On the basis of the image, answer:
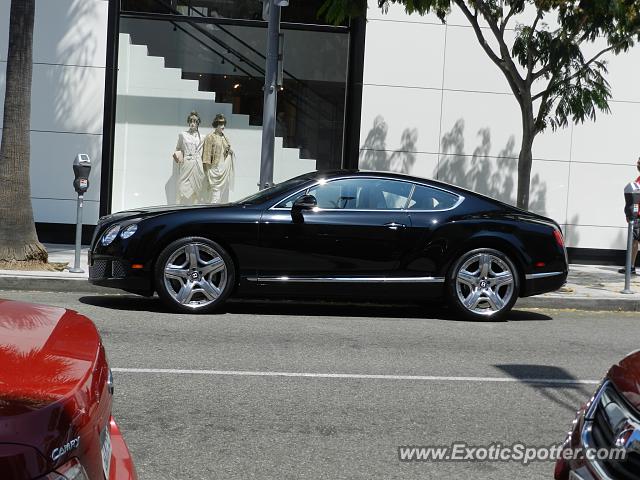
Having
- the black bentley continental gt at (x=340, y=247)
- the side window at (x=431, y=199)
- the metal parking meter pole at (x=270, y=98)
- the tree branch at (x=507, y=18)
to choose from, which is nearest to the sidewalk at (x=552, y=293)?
the black bentley continental gt at (x=340, y=247)

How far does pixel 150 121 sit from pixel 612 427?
46.1 feet

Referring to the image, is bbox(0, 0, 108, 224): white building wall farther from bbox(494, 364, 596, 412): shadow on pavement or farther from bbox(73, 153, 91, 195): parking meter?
bbox(494, 364, 596, 412): shadow on pavement

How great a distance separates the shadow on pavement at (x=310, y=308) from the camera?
10.0 m

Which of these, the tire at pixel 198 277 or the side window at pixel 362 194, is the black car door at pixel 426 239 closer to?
the side window at pixel 362 194

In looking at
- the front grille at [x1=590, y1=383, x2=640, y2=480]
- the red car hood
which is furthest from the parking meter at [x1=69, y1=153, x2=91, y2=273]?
the front grille at [x1=590, y1=383, x2=640, y2=480]

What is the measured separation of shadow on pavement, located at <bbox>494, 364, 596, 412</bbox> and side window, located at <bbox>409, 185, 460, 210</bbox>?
9.32ft

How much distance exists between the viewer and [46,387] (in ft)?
7.64

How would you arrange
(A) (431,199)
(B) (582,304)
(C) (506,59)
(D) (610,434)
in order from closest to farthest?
(D) (610,434) → (A) (431,199) → (B) (582,304) → (C) (506,59)

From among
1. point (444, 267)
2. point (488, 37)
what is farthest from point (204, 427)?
point (488, 37)

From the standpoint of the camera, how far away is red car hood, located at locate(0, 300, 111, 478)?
2.11m

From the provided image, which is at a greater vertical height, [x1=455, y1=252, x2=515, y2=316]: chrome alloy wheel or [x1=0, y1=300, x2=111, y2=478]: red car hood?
[x1=0, y1=300, x2=111, y2=478]: red car hood

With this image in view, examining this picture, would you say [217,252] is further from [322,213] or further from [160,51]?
[160,51]

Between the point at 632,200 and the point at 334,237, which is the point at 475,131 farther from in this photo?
the point at 334,237

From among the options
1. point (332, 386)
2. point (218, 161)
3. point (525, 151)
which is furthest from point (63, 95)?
point (332, 386)
